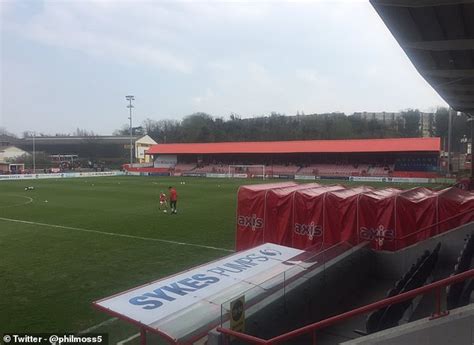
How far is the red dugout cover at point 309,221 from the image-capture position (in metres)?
12.9

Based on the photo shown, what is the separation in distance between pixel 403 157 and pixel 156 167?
48.4 meters

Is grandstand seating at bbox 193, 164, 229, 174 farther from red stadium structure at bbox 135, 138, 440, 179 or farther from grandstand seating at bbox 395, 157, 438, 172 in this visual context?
grandstand seating at bbox 395, 157, 438, 172

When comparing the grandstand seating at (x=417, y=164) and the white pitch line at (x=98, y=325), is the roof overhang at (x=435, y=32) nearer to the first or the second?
the white pitch line at (x=98, y=325)

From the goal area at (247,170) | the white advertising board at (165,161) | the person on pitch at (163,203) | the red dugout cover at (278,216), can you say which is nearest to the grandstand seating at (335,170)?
the goal area at (247,170)

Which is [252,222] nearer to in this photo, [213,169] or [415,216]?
[415,216]

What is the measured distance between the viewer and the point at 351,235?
12.5 m

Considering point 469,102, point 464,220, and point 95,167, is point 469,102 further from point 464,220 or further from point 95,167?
point 95,167

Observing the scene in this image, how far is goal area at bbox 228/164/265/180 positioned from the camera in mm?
72125

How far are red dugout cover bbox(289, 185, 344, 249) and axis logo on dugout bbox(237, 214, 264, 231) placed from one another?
1101 mm

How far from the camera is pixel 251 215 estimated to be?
1434cm

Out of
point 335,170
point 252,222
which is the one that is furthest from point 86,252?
point 335,170

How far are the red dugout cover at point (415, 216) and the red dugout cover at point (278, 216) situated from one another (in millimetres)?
3175

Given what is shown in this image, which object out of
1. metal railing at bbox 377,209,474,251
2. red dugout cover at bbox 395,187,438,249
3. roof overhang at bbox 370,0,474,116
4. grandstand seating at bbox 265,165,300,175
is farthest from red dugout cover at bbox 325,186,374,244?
grandstand seating at bbox 265,165,300,175

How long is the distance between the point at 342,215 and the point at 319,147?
201ft
